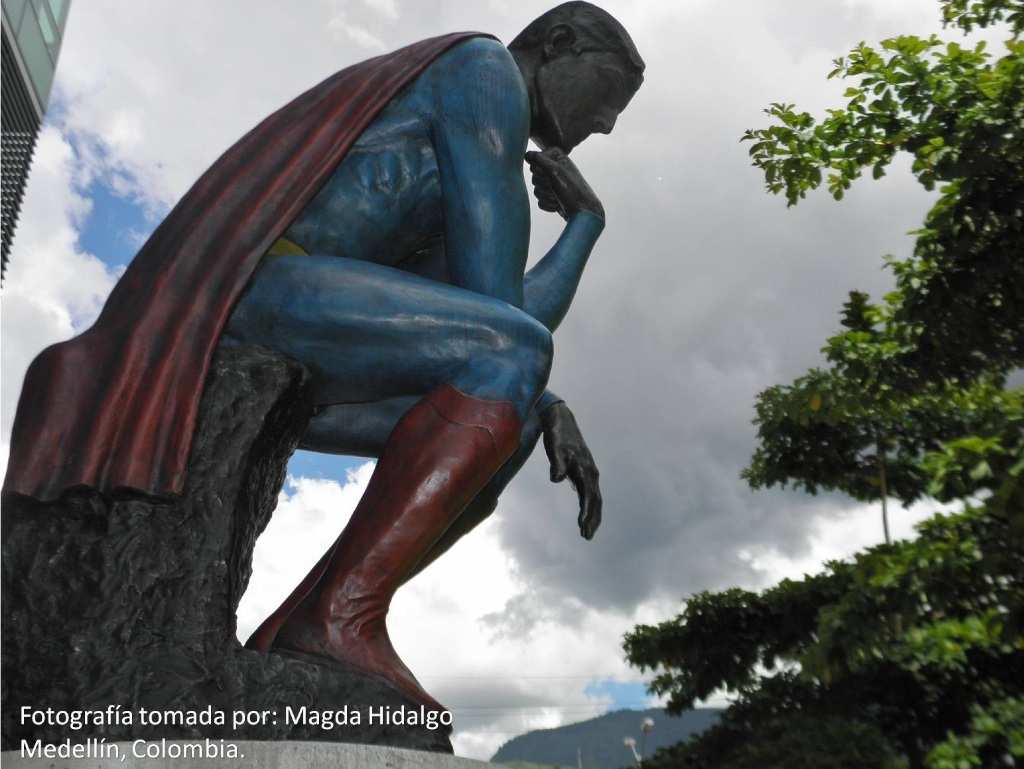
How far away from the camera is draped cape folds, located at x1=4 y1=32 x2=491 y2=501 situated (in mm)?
2328

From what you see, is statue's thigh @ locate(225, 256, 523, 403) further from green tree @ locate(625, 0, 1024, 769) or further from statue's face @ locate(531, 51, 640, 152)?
green tree @ locate(625, 0, 1024, 769)

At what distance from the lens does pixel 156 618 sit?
7.23 ft

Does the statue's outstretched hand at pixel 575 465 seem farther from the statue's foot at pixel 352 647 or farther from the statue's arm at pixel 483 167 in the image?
the statue's foot at pixel 352 647

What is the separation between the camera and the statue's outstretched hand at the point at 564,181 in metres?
3.32

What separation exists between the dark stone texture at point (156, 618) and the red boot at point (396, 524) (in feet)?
0.26

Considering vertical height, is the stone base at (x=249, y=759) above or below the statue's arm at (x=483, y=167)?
below

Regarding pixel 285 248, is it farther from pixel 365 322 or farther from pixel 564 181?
pixel 564 181

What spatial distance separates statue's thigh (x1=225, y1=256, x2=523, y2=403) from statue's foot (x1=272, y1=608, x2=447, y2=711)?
0.58m

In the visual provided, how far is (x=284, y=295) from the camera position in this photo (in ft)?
8.47

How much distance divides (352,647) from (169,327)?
827mm

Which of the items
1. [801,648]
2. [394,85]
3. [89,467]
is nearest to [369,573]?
[89,467]

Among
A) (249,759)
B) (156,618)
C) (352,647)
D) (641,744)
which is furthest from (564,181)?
(641,744)

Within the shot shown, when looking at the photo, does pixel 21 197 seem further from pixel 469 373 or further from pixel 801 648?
pixel 469 373

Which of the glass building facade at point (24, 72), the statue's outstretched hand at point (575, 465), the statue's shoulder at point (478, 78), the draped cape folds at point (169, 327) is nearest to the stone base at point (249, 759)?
the draped cape folds at point (169, 327)
